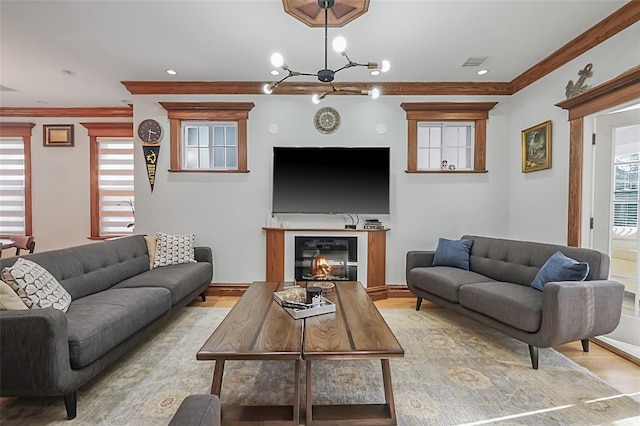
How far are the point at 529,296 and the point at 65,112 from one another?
23.3 ft

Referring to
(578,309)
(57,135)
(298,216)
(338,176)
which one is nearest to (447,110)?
(338,176)

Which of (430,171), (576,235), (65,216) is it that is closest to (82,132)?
(65,216)

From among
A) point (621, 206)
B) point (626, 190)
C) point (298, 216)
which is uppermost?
point (626, 190)

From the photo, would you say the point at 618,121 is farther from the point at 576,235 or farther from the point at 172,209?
the point at 172,209

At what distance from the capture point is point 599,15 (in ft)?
9.16

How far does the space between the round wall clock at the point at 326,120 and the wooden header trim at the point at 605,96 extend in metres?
2.51

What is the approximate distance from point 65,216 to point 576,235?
288 inches

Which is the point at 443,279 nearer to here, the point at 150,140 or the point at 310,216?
the point at 310,216

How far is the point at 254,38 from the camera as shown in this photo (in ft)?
10.5

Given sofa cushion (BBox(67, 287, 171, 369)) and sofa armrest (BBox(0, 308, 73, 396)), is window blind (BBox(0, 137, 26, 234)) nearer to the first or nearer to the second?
sofa cushion (BBox(67, 287, 171, 369))

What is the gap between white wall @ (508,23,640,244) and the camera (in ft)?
9.42

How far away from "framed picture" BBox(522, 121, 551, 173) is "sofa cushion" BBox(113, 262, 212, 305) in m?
4.20

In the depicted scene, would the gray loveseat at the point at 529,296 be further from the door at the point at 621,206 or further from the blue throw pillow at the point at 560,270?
the door at the point at 621,206

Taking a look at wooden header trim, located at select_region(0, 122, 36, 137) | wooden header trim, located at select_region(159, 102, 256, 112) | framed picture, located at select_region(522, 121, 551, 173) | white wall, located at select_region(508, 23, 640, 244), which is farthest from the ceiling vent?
wooden header trim, located at select_region(0, 122, 36, 137)
